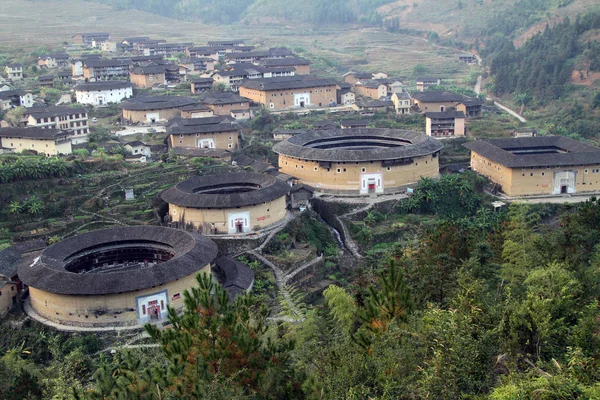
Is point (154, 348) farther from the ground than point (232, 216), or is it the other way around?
point (232, 216)

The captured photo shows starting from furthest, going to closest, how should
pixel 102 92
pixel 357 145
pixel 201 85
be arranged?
pixel 201 85 < pixel 102 92 < pixel 357 145

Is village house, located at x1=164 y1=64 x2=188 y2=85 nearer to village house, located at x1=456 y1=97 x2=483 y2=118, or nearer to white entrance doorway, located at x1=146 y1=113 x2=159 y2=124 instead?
white entrance doorway, located at x1=146 y1=113 x2=159 y2=124

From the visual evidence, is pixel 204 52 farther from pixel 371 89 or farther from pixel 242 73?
pixel 371 89

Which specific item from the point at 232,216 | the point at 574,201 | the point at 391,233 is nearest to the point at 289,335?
the point at 232,216

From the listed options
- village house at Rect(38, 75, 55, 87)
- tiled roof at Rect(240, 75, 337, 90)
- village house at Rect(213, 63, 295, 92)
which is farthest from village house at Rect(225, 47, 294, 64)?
village house at Rect(38, 75, 55, 87)

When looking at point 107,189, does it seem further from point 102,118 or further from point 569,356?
point 569,356

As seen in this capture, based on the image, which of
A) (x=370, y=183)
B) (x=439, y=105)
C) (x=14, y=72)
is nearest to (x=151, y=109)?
(x=14, y=72)

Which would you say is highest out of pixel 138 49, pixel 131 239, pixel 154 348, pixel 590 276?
pixel 138 49
